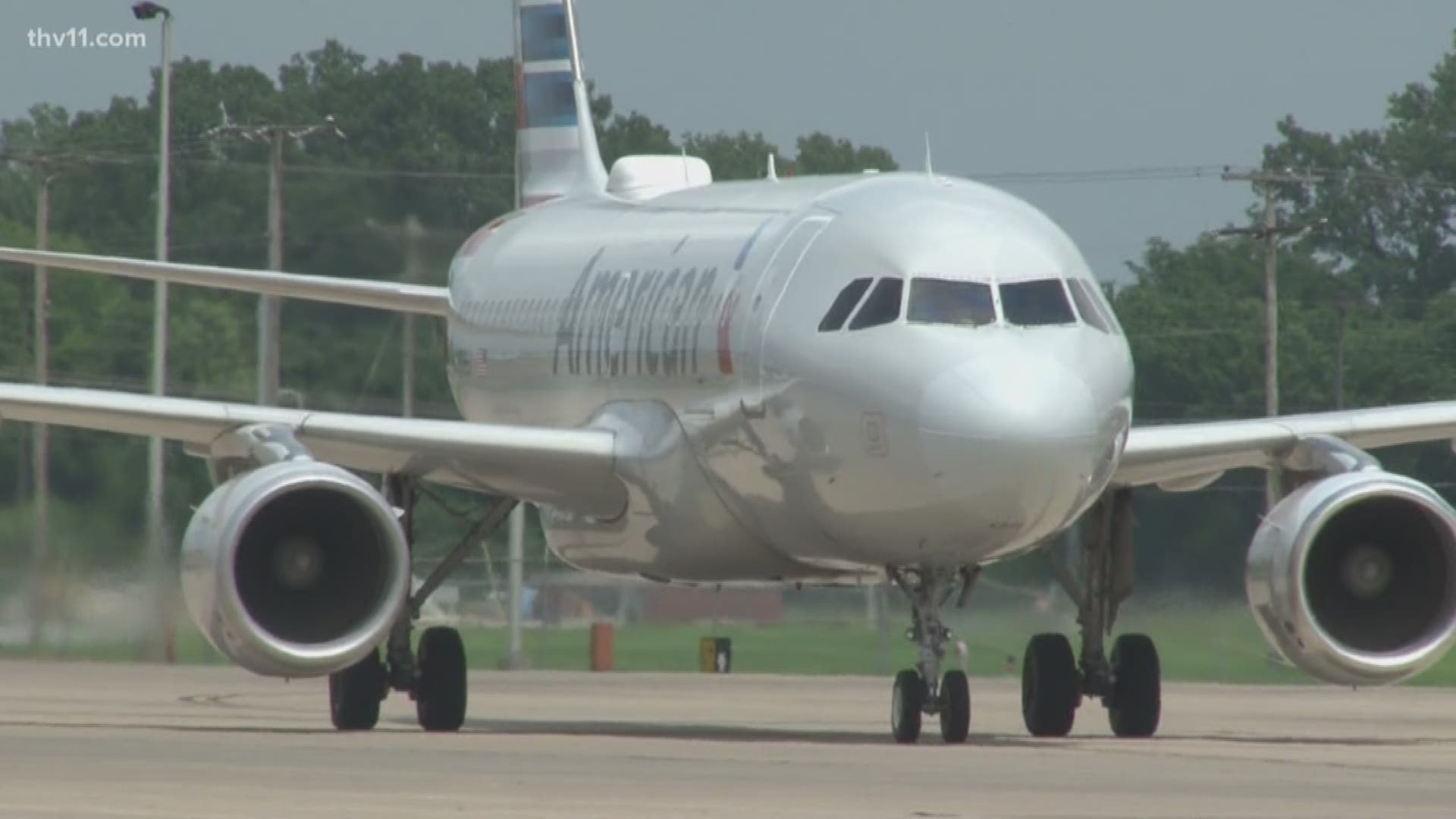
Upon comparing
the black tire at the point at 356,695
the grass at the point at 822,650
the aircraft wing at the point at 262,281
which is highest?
the aircraft wing at the point at 262,281

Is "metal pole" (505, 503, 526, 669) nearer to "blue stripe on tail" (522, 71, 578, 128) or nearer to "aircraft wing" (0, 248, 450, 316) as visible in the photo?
"blue stripe on tail" (522, 71, 578, 128)

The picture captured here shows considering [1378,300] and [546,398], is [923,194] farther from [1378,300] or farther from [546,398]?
[1378,300]

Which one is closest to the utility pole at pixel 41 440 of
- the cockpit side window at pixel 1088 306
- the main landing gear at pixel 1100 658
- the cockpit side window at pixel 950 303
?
the main landing gear at pixel 1100 658

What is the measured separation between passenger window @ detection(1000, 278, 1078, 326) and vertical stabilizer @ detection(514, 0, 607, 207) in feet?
35.3

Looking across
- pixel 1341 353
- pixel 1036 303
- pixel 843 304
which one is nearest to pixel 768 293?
pixel 843 304

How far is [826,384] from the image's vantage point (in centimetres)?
2173

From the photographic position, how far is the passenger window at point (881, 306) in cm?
2160

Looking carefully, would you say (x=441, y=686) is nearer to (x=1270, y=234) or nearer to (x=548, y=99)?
(x=548, y=99)

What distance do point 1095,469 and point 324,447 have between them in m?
5.43

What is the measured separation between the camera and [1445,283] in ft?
277

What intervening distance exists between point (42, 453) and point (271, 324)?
4797mm

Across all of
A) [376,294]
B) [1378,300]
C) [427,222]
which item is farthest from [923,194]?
[1378,300]

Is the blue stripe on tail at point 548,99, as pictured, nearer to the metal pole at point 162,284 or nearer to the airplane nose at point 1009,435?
the metal pole at point 162,284

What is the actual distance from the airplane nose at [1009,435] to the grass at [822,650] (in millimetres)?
15893
